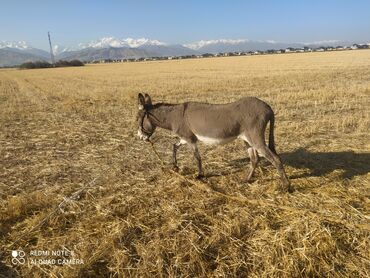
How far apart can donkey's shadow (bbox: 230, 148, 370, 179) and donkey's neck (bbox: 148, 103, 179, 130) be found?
2158 millimetres

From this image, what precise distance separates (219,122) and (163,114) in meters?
1.50

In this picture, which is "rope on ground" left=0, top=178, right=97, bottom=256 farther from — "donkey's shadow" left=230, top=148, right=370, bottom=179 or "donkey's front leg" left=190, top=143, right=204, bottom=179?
"donkey's shadow" left=230, top=148, right=370, bottom=179

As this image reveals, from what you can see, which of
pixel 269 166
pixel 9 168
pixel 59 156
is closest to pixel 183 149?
pixel 269 166

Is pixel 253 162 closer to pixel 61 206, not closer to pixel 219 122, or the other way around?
pixel 219 122

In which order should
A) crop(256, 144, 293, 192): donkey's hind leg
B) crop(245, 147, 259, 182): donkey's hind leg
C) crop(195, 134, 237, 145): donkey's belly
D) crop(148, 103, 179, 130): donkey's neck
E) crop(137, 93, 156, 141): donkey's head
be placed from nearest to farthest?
crop(256, 144, 293, 192): donkey's hind leg < crop(195, 134, 237, 145): donkey's belly < crop(245, 147, 259, 182): donkey's hind leg < crop(148, 103, 179, 130): donkey's neck < crop(137, 93, 156, 141): donkey's head

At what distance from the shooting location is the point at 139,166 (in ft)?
30.2

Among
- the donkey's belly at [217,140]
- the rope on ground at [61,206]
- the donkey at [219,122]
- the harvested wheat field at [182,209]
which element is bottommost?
the harvested wheat field at [182,209]

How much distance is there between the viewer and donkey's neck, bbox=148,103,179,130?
8.35 meters

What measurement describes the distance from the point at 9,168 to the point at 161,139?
187 inches

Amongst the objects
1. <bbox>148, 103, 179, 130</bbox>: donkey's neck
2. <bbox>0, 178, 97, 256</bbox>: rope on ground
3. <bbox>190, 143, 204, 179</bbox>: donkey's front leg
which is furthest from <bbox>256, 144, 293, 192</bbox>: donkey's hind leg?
<bbox>0, 178, 97, 256</bbox>: rope on ground

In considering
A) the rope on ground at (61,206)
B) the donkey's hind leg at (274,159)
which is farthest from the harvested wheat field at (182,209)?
the donkey's hind leg at (274,159)

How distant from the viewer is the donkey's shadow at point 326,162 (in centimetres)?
841

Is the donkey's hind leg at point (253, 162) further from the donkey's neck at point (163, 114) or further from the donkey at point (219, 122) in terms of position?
the donkey's neck at point (163, 114)

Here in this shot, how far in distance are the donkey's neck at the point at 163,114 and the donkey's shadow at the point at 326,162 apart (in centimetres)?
216
